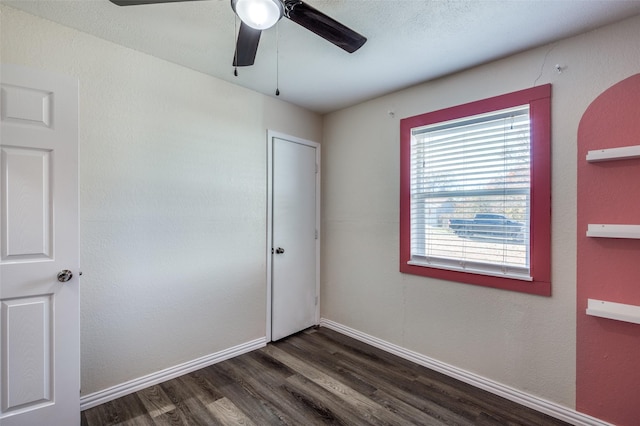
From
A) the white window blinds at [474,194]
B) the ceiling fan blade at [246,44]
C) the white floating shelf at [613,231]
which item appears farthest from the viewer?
the white window blinds at [474,194]

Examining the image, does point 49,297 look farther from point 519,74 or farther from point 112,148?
point 519,74

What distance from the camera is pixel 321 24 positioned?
144cm

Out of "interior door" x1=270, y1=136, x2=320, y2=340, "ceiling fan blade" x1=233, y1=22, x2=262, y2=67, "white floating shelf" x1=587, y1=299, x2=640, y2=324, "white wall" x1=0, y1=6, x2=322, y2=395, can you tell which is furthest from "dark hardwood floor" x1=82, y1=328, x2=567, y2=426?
"ceiling fan blade" x1=233, y1=22, x2=262, y2=67

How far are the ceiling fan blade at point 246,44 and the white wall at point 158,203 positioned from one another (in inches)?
35.5

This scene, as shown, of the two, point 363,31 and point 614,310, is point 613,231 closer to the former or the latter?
point 614,310

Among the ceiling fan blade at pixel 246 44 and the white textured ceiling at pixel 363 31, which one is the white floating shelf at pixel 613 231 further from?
the ceiling fan blade at pixel 246 44

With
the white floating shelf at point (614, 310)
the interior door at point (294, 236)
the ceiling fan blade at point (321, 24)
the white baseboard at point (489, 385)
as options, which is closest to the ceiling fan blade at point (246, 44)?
the ceiling fan blade at point (321, 24)

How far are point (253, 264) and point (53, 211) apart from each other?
154 cm

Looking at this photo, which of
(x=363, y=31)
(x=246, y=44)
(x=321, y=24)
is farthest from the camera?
(x=363, y=31)

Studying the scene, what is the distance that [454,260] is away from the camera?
8.03 feet

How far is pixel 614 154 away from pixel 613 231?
17.4 inches

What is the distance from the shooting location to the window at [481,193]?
203cm

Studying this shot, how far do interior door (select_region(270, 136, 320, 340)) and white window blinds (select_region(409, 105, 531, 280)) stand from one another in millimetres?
1170

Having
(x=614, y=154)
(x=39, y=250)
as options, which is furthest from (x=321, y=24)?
(x=39, y=250)
